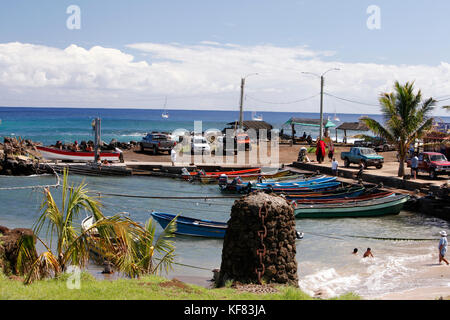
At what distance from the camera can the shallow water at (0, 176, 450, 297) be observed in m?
17.5

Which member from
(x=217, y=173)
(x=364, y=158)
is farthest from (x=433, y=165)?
(x=217, y=173)

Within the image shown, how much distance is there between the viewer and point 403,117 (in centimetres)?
3350

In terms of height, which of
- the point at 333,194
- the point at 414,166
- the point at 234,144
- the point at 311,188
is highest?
the point at 234,144

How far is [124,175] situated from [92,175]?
9.92 feet

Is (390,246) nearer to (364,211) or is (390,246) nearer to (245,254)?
(364,211)

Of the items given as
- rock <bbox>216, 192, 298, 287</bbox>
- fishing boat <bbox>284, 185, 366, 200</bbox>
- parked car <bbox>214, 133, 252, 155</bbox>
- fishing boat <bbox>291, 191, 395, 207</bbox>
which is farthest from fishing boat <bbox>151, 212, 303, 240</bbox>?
parked car <bbox>214, 133, 252, 155</bbox>

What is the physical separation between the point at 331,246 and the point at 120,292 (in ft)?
49.5

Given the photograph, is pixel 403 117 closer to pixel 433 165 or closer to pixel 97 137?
pixel 433 165

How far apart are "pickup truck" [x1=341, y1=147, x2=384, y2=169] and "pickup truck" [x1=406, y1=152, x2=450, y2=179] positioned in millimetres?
5064

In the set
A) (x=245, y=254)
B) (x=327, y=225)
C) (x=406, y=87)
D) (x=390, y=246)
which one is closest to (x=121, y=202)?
(x=327, y=225)

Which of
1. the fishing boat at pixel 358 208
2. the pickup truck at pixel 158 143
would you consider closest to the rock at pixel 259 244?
the fishing boat at pixel 358 208

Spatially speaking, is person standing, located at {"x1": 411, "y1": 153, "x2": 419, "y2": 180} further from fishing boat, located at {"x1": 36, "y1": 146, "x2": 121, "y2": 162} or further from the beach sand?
fishing boat, located at {"x1": 36, "y1": 146, "x2": 121, "y2": 162}

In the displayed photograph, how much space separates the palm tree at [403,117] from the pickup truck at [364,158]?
622 centimetres

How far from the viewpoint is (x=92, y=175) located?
44.5 meters
